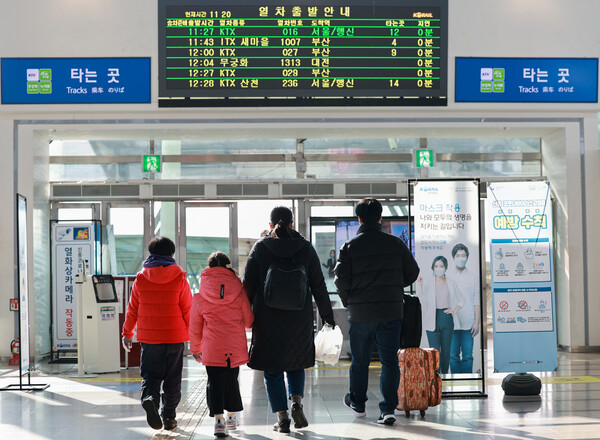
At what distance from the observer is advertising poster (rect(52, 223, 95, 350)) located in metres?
10.4

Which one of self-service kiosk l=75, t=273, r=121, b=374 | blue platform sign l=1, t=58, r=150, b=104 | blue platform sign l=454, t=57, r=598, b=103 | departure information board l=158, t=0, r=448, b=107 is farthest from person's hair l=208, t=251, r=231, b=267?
blue platform sign l=454, t=57, r=598, b=103

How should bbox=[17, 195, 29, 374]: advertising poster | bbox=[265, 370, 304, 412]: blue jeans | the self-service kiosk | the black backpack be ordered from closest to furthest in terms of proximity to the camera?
the black backpack → bbox=[265, 370, 304, 412]: blue jeans → bbox=[17, 195, 29, 374]: advertising poster → the self-service kiosk

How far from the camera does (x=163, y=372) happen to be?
564 cm

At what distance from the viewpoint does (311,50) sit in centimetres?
959

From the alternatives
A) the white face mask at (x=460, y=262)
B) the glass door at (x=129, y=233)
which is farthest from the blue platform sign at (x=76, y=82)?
the white face mask at (x=460, y=262)

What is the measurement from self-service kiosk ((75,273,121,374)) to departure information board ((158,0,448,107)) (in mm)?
2432

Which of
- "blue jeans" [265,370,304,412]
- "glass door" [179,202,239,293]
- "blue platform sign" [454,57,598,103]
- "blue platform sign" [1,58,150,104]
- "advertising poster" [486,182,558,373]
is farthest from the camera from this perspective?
"glass door" [179,202,239,293]

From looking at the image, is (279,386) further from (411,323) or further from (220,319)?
(411,323)

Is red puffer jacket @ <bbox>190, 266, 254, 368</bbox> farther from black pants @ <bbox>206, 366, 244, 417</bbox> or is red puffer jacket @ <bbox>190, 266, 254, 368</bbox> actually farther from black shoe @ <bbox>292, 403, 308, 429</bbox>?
black shoe @ <bbox>292, 403, 308, 429</bbox>

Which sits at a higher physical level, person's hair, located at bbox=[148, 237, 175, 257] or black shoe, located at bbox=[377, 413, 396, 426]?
person's hair, located at bbox=[148, 237, 175, 257]

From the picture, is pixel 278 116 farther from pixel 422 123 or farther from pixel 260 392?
pixel 260 392

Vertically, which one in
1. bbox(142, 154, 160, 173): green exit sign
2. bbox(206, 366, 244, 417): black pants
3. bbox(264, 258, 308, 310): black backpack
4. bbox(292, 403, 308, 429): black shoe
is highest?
bbox(142, 154, 160, 173): green exit sign

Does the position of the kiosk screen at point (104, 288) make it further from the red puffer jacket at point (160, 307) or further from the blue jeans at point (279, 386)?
the blue jeans at point (279, 386)

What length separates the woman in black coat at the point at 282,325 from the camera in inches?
213
